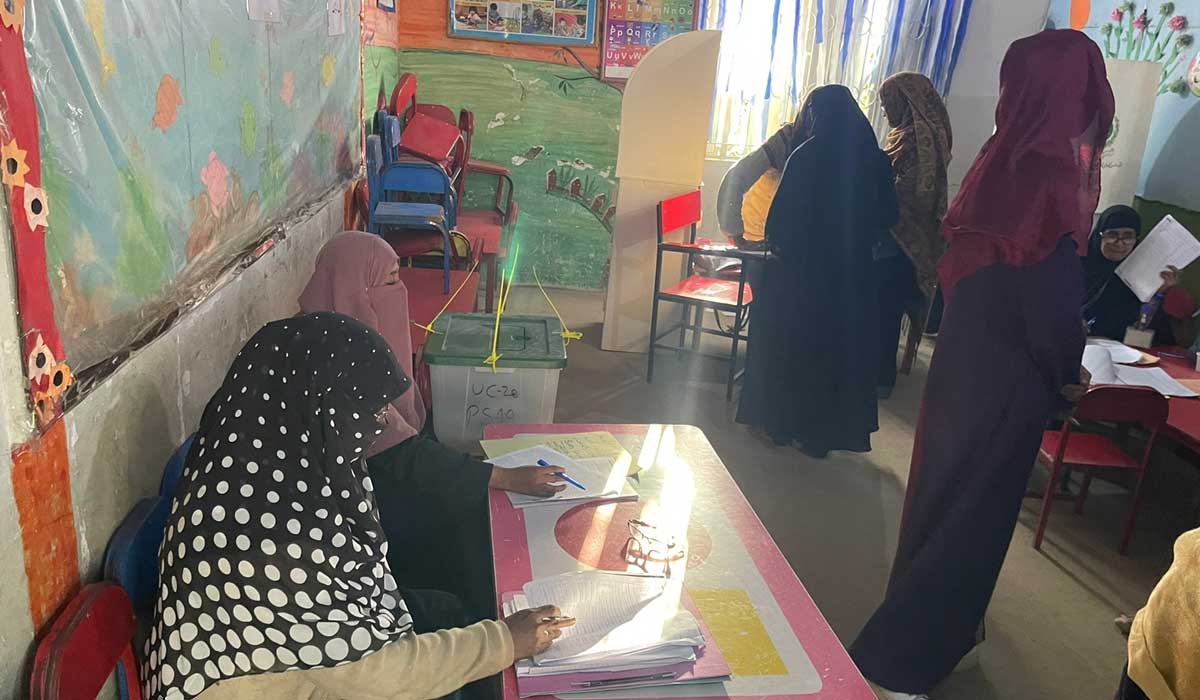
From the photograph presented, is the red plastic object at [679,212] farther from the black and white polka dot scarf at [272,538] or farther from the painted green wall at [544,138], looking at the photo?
the black and white polka dot scarf at [272,538]

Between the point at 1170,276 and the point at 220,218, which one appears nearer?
the point at 220,218

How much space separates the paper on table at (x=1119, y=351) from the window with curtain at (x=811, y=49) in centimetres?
272

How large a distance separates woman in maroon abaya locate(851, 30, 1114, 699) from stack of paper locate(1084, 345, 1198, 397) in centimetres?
105

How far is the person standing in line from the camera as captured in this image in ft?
12.0

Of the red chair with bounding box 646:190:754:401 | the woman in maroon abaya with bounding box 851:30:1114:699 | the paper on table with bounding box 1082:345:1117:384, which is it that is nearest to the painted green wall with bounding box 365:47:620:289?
the red chair with bounding box 646:190:754:401

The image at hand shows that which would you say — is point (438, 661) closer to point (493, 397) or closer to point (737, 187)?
point (493, 397)

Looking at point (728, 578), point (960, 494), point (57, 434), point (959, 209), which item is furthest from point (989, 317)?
point (57, 434)

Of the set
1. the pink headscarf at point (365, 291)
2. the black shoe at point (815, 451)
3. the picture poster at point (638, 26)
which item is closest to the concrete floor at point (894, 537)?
the black shoe at point (815, 451)

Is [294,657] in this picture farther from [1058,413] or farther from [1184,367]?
[1184,367]

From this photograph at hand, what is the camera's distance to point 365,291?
82.5 inches

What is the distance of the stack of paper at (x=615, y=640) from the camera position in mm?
1134

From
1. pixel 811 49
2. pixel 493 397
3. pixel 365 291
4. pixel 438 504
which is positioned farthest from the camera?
pixel 811 49

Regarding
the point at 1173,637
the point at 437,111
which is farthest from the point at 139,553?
the point at 437,111

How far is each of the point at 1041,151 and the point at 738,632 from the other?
4.06ft
